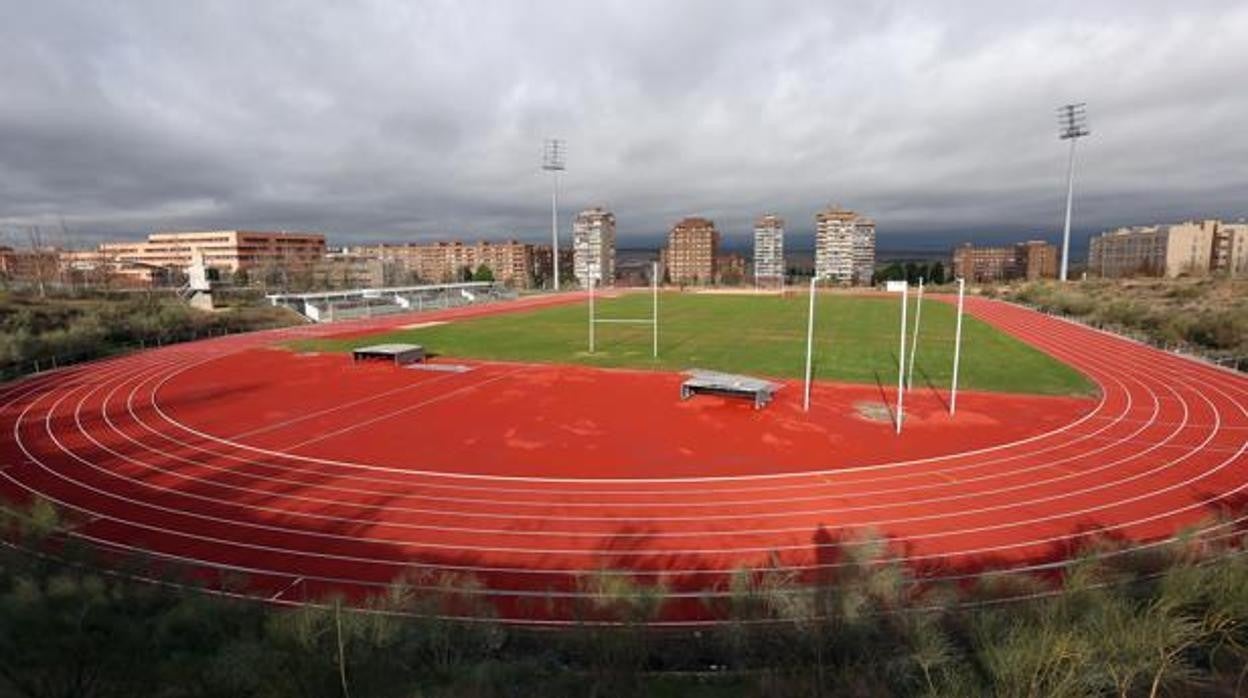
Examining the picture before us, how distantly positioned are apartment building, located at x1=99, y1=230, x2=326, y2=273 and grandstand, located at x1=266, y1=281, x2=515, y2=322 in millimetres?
60868

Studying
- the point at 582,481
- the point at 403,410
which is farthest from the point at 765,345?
the point at 582,481

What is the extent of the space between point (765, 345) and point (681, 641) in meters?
28.9

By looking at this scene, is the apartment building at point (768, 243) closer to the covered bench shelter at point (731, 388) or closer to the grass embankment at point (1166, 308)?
the grass embankment at point (1166, 308)

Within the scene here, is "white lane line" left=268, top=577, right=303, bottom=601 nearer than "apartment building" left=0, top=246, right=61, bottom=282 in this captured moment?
Yes

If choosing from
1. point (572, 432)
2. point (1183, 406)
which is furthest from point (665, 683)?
point (1183, 406)

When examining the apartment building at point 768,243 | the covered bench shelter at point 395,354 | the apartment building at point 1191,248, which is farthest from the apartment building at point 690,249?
the covered bench shelter at point 395,354

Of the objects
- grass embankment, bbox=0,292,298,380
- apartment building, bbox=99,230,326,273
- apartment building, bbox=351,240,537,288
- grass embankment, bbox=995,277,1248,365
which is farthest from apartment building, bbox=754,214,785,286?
grass embankment, bbox=0,292,298,380

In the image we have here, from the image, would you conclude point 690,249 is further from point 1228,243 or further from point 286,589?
point 286,589

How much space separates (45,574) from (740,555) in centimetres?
1106

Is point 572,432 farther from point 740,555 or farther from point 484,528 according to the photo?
point 740,555

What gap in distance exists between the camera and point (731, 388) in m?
22.1

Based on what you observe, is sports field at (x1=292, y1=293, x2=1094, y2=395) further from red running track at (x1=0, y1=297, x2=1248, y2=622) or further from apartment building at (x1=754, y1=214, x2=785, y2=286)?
apartment building at (x1=754, y1=214, x2=785, y2=286)

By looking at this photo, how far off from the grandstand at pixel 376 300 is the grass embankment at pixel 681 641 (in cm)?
5070

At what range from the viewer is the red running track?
1127 centimetres
